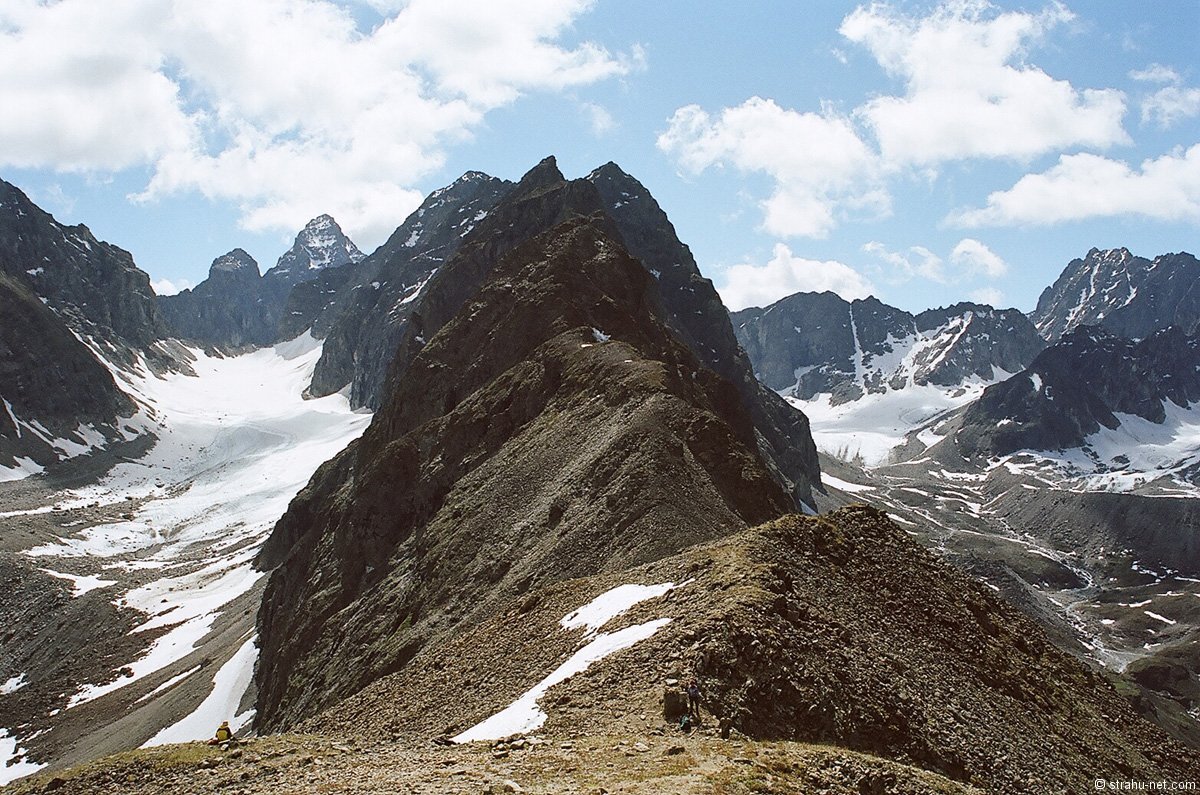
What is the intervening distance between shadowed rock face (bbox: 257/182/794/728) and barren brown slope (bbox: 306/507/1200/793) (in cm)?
1052

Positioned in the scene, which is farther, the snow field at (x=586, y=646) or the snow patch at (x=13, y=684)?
the snow patch at (x=13, y=684)

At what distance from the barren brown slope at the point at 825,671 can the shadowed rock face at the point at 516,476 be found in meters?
10.5

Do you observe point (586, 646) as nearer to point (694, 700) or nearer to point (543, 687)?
point (543, 687)

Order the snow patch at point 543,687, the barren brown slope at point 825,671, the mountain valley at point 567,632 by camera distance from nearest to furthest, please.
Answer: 1. the mountain valley at point 567,632
2. the barren brown slope at point 825,671
3. the snow patch at point 543,687

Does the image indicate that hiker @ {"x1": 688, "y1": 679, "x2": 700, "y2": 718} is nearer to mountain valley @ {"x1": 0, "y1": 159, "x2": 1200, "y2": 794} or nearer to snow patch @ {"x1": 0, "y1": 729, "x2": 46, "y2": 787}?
mountain valley @ {"x1": 0, "y1": 159, "x2": 1200, "y2": 794}

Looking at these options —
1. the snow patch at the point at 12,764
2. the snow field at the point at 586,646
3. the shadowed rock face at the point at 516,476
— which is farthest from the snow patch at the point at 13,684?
the snow field at the point at 586,646

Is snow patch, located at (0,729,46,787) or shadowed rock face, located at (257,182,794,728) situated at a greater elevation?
shadowed rock face, located at (257,182,794,728)

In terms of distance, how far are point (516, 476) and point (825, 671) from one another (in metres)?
36.2

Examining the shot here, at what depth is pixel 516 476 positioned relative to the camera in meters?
58.7

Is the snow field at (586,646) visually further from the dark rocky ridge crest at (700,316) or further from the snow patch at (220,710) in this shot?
the dark rocky ridge crest at (700,316)

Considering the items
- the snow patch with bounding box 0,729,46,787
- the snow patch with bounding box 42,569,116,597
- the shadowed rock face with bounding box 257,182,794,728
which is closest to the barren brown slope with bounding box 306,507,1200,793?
the shadowed rock face with bounding box 257,182,794,728

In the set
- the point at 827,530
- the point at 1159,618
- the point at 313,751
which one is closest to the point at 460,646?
the point at 313,751

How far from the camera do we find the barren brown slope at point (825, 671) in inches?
926

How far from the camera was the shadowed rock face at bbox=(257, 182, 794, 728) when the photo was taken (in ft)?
156
